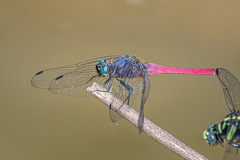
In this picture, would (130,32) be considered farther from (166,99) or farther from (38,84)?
(38,84)

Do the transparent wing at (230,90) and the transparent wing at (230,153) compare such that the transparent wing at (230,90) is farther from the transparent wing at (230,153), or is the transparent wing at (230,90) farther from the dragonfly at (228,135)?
the transparent wing at (230,153)

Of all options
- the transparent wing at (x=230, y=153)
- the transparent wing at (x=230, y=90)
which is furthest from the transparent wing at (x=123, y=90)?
the transparent wing at (x=230, y=153)

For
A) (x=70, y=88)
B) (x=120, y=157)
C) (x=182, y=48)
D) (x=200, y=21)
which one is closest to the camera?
(x=70, y=88)

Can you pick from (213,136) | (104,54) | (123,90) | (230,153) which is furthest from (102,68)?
(104,54)

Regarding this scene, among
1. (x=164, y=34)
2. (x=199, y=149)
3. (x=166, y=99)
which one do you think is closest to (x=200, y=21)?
(x=164, y=34)

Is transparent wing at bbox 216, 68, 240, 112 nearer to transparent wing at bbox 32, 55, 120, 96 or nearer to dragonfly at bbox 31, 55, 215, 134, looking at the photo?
dragonfly at bbox 31, 55, 215, 134

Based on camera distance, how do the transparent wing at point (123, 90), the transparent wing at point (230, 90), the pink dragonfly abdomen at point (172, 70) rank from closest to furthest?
the transparent wing at point (230, 90) < the transparent wing at point (123, 90) < the pink dragonfly abdomen at point (172, 70)

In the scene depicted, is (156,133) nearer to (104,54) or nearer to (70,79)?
(70,79)
